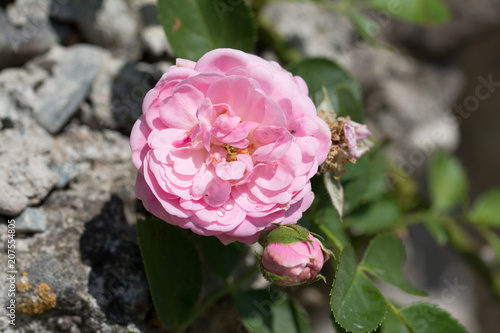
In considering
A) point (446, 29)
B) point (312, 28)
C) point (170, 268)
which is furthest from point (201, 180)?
point (446, 29)

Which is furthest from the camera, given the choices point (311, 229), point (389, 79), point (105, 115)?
point (389, 79)

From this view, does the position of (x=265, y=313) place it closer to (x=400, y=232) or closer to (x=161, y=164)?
(x=161, y=164)

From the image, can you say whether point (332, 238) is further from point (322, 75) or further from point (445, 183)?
point (445, 183)

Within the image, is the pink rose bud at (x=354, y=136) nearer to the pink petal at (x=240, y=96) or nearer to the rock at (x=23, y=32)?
the pink petal at (x=240, y=96)

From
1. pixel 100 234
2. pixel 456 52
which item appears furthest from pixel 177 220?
pixel 456 52

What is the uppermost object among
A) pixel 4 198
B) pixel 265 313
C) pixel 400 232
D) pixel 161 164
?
pixel 161 164

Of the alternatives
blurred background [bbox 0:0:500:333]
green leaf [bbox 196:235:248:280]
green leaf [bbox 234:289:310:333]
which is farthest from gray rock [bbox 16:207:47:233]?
green leaf [bbox 234:289:310:333]
